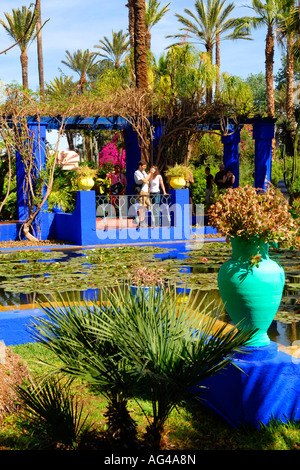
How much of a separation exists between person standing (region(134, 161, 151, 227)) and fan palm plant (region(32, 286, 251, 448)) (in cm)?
1149

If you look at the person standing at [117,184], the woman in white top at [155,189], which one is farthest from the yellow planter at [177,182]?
the person standing at [117,184]

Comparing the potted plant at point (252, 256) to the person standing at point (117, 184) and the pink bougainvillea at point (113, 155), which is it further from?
the pink bougainvillea at point (113, 155)

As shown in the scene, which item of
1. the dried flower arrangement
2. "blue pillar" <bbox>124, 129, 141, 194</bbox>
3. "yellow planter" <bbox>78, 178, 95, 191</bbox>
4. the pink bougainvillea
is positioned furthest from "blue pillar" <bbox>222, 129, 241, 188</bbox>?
the dried flower arrangement

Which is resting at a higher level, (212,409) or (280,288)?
(280,288)

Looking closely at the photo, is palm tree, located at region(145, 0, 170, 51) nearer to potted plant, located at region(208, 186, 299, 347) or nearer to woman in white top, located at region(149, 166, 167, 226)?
woman in white top, located at region(149, 166, 167, 226)

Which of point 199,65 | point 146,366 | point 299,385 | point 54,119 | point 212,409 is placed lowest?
point 212,409

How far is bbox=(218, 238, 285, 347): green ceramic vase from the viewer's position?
12.9ft

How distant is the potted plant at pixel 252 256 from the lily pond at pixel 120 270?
1472mm

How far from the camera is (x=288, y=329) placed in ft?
19.2

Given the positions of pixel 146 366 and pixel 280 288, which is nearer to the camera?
pixel 146 366

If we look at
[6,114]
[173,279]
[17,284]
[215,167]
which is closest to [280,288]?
[173,279]

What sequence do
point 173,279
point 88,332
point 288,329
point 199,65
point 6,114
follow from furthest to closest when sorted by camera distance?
point 199,65 → point 6,114 → point 173,279 → point 288,329 → point 88,332
